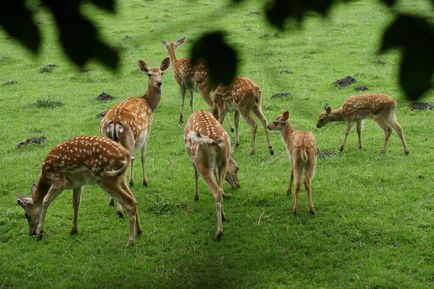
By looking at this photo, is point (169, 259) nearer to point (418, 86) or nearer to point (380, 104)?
point (380, 104)

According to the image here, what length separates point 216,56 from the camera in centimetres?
113

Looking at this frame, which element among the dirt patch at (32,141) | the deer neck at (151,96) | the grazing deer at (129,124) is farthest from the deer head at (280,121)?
the dirt patch at (32,141)

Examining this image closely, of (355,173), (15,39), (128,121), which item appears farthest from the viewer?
(355,173)

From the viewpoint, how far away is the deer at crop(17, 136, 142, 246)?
608cm

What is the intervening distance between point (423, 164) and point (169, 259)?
13.3 ft

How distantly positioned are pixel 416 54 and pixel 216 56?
353 millimetres

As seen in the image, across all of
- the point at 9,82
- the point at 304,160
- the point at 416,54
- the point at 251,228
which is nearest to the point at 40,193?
the point at 251,228

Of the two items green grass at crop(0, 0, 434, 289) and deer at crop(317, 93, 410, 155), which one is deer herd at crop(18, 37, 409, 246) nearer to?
green grass at crop(0, 0, 434, 289)

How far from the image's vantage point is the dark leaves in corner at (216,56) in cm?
111

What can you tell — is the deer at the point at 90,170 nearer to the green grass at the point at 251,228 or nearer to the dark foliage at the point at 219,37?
the green grass at the point at 251,228

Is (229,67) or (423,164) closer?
(229,67)

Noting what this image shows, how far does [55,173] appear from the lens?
6.39 m

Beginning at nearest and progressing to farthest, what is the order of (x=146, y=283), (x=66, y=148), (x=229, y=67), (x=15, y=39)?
(x=15, y=39)
(x=229, y=67)
(x=146, y=283)
(x=66, y=148)

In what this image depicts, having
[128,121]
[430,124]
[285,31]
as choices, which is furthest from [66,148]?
[430,124]
